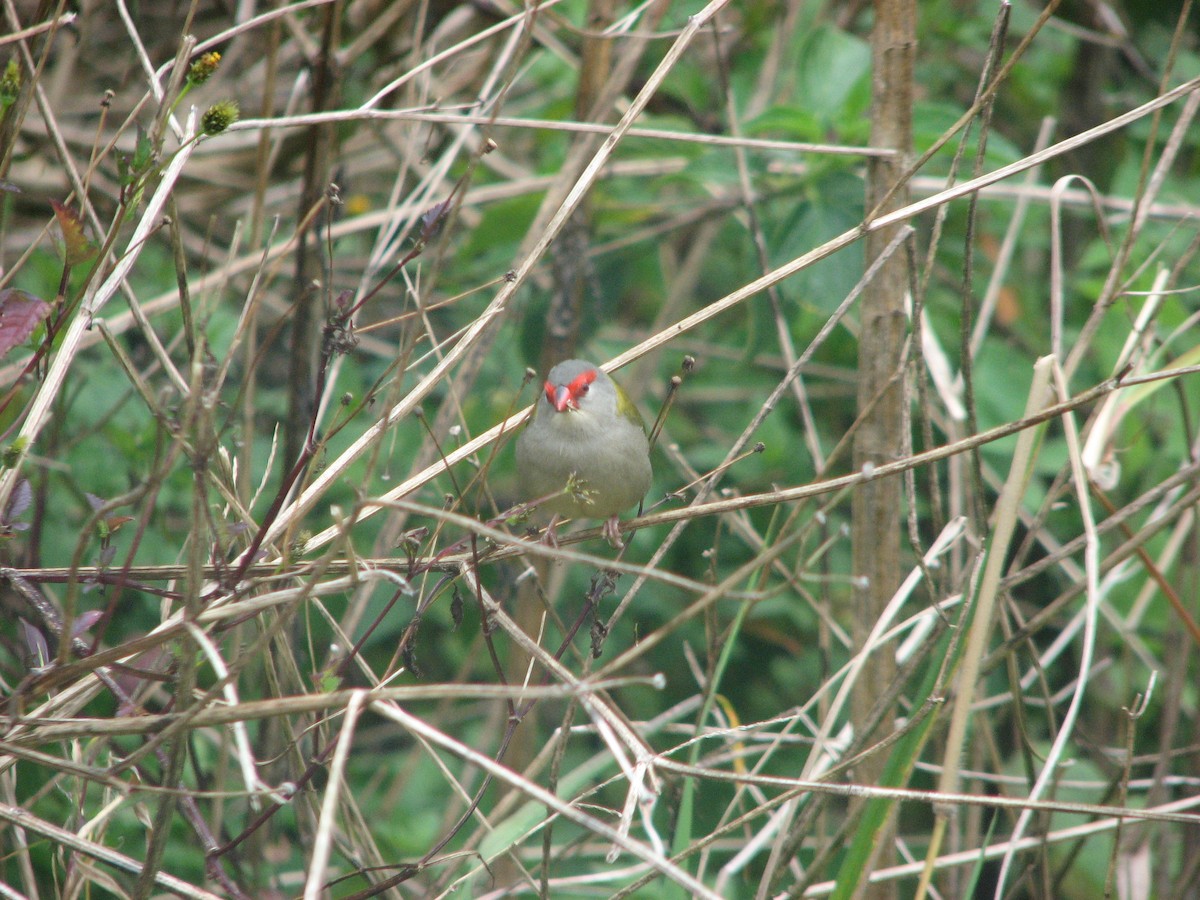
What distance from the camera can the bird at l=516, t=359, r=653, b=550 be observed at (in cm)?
351

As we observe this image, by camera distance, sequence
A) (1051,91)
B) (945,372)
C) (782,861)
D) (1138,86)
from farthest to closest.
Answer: (1051,91) → (1138,86) → (945,372) → (782,861)

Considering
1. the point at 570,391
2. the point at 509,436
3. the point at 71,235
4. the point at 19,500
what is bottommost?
the point at 570,391

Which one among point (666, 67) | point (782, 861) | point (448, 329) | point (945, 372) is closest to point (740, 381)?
point (448, 329)

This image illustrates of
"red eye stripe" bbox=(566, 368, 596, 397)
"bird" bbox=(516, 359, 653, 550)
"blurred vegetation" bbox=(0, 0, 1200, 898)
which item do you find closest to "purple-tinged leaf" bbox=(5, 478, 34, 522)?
"blurred vegetation" bbox=(0, 0, 1200, 898)

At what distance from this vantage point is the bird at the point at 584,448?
11.5 feet

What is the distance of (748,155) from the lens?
411 centimetres

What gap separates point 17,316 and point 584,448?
178cm

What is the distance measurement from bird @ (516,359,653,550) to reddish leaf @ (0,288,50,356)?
1.65 meters

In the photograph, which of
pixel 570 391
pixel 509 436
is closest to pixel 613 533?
pixel 509 436

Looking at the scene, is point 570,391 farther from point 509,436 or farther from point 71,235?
point 71,235

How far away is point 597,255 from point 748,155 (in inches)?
37.6

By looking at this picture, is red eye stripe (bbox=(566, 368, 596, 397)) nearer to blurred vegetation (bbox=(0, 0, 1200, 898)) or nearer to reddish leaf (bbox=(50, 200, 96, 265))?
blurred vegetation (bbox=(0, 0, 1200, 898))

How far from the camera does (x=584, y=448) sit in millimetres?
3535

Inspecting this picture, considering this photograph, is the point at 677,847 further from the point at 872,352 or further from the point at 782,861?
the point at 872,352
